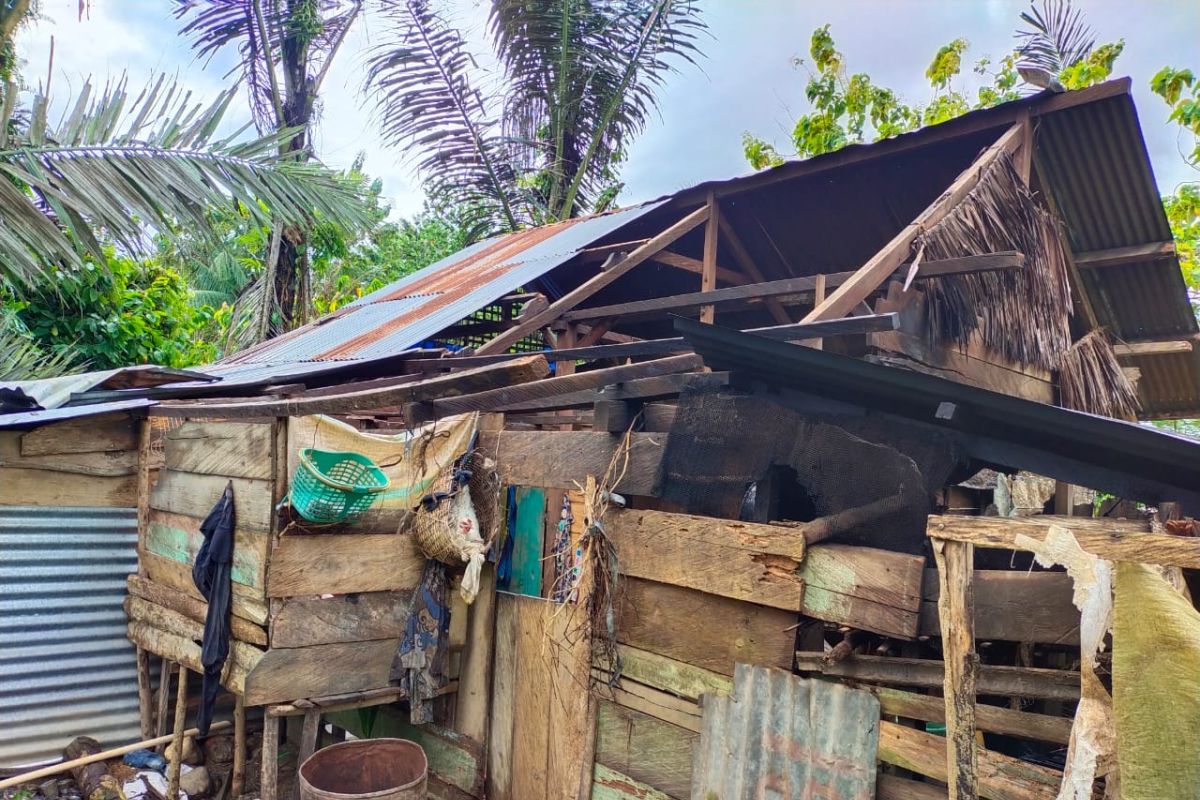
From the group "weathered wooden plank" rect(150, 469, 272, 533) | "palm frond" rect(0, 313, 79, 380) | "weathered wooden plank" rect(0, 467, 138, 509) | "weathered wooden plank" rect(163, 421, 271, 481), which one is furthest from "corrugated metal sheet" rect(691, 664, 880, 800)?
"palm frond" rect(0, 313, 79, 380)

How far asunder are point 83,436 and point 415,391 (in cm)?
417

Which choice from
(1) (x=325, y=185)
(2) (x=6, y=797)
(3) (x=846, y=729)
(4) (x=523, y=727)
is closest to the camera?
(3) (x=846, y=729)

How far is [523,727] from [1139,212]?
5615mm

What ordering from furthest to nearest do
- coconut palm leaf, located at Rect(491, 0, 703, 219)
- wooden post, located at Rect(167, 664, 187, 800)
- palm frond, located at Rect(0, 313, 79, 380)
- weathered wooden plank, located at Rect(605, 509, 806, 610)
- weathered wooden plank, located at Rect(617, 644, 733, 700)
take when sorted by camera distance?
coconut palm leaf, located at Rect(491, 0, 703, 219)
palm frond, located at Rect(0, 313, 79, 380)
wooden post, located at Rect(167, 664, 187, 800)
weathered wooden plank, located at Rect(617, 644, 733, 700)
weathered wooden plank, located at Rect(605, 509, 806, 610)

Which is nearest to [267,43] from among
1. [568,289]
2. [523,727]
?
[568,289]

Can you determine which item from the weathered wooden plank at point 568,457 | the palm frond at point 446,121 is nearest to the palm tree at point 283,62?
the palm frond at point 446,121

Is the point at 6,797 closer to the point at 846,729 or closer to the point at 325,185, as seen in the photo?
the point at 325,185

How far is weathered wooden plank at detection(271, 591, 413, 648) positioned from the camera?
4.24 metres

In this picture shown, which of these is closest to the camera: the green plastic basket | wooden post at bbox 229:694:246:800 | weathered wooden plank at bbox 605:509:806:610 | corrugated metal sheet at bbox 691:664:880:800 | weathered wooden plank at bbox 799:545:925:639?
weathered wooden plank at bbox 799:545:925:639

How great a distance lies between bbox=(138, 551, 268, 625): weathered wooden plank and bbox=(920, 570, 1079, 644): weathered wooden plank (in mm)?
3426

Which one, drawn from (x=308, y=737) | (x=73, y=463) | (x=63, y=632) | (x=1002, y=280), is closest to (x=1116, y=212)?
(x=1002, y=280)

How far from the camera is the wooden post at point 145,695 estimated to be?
6008 millimetres

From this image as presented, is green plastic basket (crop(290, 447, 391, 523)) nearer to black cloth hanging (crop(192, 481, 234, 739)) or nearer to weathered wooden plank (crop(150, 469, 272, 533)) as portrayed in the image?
weathered wooden plank (crop(150, 469, 272, 533))

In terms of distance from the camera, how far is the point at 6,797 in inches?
209
